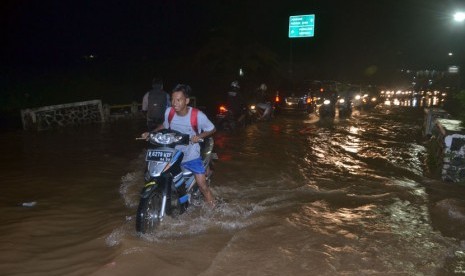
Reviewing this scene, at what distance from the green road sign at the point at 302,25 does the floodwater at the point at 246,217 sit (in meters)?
23.8

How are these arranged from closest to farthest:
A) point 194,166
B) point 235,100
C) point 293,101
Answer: point 194,166
point 235,100
point 293,101

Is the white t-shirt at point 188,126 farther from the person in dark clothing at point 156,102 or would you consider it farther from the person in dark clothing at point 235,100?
the person in dark clothing at point 235,100

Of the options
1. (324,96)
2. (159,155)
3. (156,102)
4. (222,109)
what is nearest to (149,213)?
(159,155)

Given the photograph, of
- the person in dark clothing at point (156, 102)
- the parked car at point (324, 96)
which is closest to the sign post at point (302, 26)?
the parked car at point (324, 96)

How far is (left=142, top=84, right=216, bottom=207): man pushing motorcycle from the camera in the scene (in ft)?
18.5

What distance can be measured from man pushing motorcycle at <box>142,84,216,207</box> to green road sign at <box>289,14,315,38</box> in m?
29.9

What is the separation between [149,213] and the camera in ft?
17.2

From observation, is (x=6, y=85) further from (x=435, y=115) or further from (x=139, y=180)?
(x=435, y=115)

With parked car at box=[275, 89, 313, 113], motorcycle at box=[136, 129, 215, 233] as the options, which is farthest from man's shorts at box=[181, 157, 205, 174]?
parked car at box=[275, 89, 313, 113]

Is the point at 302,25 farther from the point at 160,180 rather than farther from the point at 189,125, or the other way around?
the point at 160,180

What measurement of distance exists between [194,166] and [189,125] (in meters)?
0.61

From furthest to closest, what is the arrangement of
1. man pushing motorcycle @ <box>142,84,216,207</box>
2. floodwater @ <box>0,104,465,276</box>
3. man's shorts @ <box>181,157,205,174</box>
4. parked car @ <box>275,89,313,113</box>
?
parked car @ <box>275,89,313,113</box>
man's shorts @ <box>181,157,205,174</box>
man pushing motorcycle @ <box>142,84,216,207</box>
floodwater @ <box>0,104,465,276</box>

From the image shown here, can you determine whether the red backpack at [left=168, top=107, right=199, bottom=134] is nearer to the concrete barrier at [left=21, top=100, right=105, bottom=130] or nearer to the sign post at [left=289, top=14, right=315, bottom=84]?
the concrete barrier at [left=21, top=100, right=105, bottom=130]

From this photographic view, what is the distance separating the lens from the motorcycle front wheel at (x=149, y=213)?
504 cm
